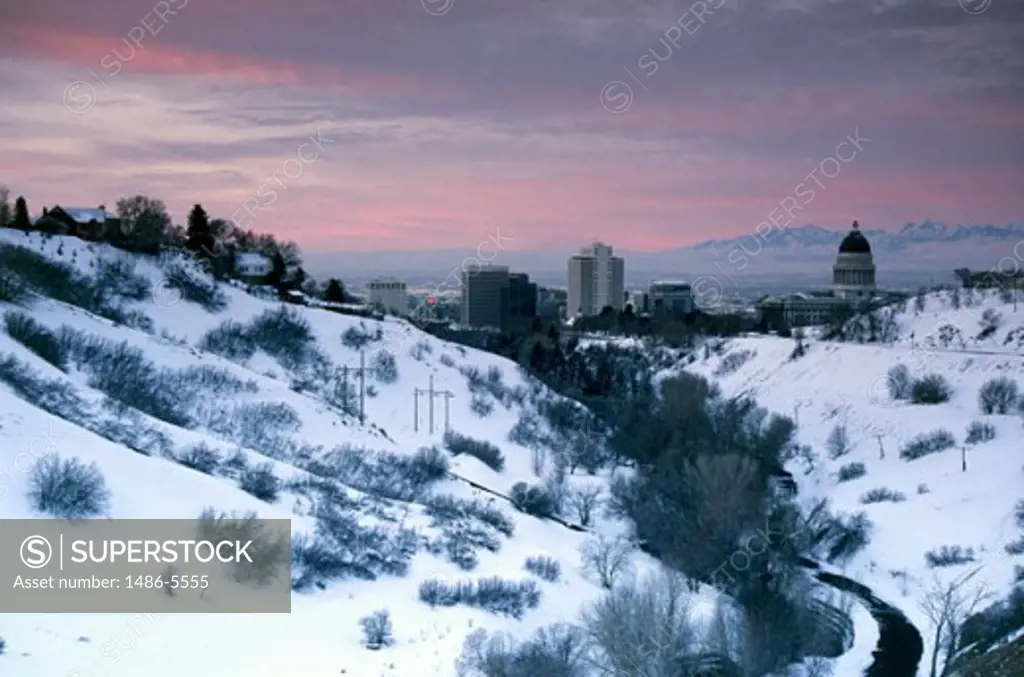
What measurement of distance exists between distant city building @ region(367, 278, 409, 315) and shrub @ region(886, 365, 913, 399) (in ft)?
199

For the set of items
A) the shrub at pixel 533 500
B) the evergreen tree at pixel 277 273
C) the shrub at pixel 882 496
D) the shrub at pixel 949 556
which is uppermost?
the evergreen tree at pixel 277 273

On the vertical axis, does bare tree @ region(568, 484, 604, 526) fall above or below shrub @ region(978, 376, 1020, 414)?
below

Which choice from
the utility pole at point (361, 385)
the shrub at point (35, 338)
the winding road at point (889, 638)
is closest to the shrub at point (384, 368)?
the utility pole at point (361, 385)

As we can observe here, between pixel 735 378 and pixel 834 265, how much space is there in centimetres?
5008

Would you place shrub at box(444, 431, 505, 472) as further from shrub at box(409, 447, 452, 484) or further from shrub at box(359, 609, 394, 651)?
shrub at box(359, 609, 394, 651)

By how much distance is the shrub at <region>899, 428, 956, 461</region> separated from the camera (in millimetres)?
42000

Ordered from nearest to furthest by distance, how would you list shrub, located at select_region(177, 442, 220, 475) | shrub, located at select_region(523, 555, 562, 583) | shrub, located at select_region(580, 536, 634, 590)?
shrub, located at select_region(523, 555, 562, 583) < shrub, located at select_region(580, 536, 634, 590) < shrub, located at select_region(177, 442, 220, 475)

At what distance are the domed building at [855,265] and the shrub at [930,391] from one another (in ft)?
193

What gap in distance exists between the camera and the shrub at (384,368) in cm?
4969

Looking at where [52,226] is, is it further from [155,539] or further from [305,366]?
[155,539]

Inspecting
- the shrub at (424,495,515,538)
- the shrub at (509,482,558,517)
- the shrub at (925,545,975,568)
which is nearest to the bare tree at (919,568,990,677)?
the shrub at (925,545,975,568)

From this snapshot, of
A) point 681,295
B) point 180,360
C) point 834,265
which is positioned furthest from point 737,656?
point 681,295

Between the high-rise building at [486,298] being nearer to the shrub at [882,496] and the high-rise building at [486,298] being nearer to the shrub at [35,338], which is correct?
the shrub at [882,496]

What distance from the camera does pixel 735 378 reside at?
67.6m
